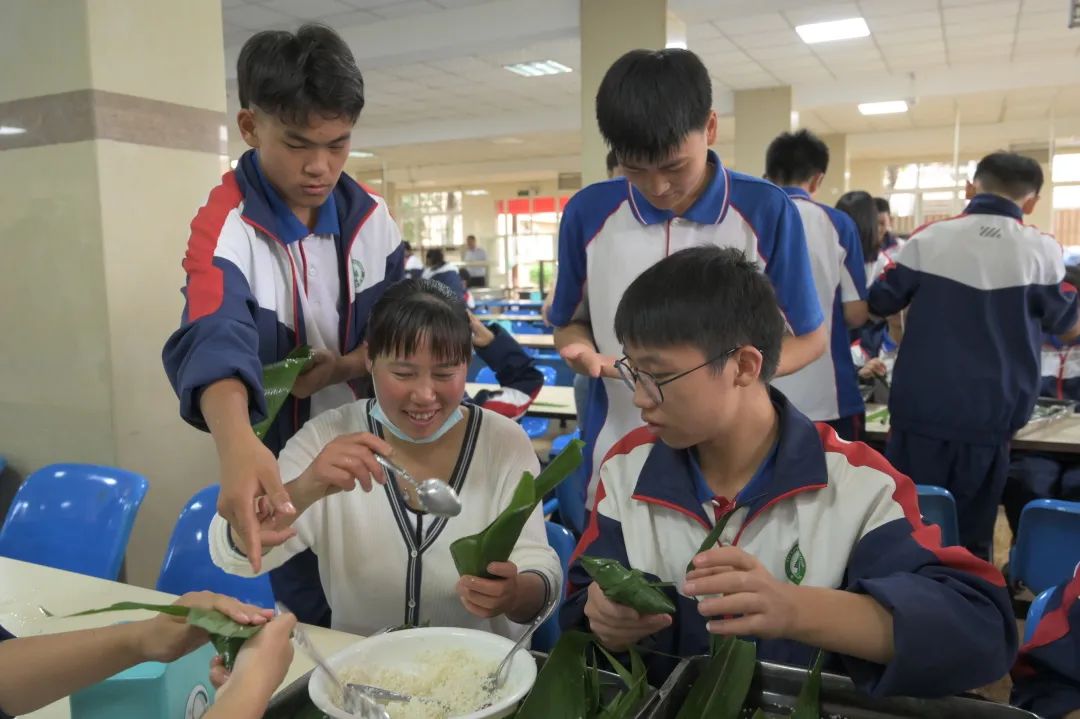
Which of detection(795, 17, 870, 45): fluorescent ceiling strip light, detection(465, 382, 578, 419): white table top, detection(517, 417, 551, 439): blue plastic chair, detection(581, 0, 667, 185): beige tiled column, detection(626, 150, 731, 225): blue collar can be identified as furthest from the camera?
detection(795, 17, 870, 45): fluorescent ceiling strip light

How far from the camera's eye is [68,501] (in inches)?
95.2

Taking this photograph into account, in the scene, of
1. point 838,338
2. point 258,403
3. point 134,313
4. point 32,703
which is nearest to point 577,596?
point 258,403

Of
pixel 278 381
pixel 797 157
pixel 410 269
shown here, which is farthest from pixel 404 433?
pixel 410 269

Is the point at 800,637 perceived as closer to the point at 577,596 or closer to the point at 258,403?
the point at 577,596

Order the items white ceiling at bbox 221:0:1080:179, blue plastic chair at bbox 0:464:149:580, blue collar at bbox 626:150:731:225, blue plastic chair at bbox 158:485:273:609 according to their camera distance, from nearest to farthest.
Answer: blue collar at bbox 626:150:731:225 < blue plastic chair at bbox 158:485:273:609 < blue plastic chair at bbox 0:464:149:580 < white ceiling at bbox 221:0:1080:179

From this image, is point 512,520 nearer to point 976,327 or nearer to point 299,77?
point 299,77

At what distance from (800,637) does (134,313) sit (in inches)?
115

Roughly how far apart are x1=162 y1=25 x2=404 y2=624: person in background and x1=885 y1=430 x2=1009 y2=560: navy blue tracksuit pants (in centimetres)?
248

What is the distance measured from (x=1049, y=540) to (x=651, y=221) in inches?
55.2

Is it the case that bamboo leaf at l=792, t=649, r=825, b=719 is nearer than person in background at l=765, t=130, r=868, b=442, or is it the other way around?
bamboo leaf at l=792, t=649, r=825, b=719

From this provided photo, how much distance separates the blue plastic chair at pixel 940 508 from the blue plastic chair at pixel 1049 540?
0.17 metres

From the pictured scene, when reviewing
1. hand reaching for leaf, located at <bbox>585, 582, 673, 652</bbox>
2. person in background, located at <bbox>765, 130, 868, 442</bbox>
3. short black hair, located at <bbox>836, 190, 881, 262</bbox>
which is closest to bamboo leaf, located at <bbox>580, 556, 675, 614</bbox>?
hand reaching for leaf, located at <bbox>585, 582, 673, 652</bbox>

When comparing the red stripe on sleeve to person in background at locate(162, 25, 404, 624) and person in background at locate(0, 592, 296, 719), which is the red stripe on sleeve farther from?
person in background at locate(0, 592, 296, 719)

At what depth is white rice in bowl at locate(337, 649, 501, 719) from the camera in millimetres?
1063
